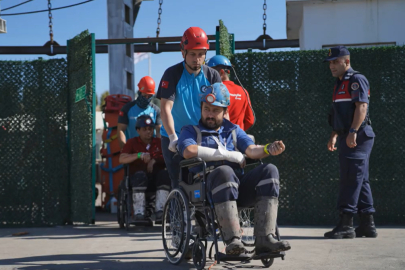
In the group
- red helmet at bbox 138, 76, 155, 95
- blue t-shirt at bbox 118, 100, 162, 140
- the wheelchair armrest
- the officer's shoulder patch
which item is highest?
red helmet at bbox 138, 76, 155, 95

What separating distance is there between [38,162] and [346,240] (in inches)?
175

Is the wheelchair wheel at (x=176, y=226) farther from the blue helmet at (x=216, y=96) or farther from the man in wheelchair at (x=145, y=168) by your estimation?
the man in wheelchair at (x=145, y=168)

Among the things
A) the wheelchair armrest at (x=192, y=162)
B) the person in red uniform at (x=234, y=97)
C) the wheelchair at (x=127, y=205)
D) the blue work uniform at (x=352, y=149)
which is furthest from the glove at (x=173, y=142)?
the wheelchair at (x=127, y=205)

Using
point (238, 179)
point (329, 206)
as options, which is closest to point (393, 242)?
point (329, 206)

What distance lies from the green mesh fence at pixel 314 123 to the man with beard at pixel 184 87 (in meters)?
2.70

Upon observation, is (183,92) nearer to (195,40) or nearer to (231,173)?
(195,40)

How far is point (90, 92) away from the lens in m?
8.95

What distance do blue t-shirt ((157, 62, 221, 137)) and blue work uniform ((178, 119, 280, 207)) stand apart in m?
0.71

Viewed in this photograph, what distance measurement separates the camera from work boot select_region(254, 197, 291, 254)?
187 inches

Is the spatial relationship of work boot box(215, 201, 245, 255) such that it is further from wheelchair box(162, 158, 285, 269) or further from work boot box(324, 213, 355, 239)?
work boot box(324, 213, 355, 239)

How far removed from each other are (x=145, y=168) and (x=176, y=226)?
3215 millimetres

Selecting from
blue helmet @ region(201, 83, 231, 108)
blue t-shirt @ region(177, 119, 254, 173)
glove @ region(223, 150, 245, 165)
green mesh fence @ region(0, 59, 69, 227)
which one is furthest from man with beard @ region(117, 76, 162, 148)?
glove @ region(223, 150, 245, 165)

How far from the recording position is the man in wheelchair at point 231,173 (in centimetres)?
473

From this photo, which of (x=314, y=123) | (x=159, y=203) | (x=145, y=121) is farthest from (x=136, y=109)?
(x=314, y=123)
